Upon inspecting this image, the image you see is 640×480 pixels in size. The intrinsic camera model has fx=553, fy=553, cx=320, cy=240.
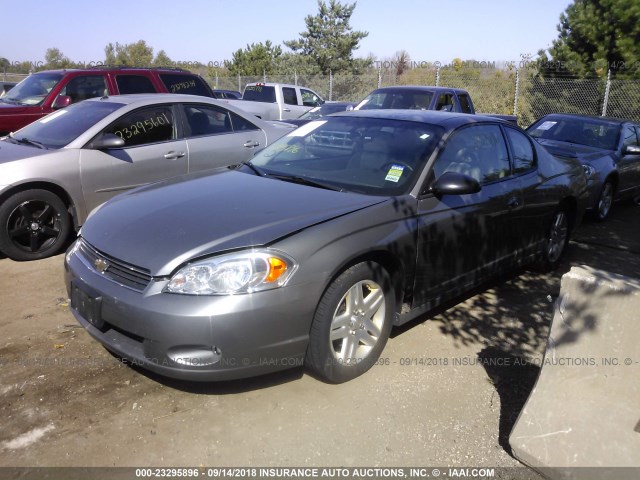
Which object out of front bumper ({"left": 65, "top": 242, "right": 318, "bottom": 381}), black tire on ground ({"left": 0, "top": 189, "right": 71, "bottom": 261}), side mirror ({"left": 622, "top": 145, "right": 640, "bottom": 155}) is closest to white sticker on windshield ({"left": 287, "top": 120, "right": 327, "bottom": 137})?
front bumper ({"left": 65, "top": 242, "right": 318, "bottom": 381})

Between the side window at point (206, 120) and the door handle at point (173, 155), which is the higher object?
the side window at point (206, 120)

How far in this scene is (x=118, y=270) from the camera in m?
3.02

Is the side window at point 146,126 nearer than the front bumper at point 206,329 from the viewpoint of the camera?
No

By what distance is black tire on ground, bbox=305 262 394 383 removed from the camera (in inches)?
119

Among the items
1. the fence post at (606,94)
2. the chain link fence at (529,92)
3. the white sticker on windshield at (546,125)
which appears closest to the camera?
the white sticker on windshield at (546,125)

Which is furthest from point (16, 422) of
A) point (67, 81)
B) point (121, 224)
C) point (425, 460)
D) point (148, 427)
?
point (67, 81)

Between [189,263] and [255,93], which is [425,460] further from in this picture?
[255,93]

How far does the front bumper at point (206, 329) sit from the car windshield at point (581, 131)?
23.0 ft

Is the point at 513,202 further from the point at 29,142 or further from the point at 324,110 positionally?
the point at 324,110

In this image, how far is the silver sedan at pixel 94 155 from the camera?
523cm

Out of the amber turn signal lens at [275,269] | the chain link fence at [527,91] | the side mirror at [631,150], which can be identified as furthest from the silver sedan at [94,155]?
the chain link fence at [527,91]

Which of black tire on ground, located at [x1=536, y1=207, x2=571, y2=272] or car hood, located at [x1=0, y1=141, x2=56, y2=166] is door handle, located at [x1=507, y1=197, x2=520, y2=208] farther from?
car hood, located at [x1=0, y1=141, x2=56, y2=166]

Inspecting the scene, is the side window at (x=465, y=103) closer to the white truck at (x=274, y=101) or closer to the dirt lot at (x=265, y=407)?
the white truck at (x=274, y=101)

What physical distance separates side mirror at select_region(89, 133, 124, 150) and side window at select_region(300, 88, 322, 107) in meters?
12.6
